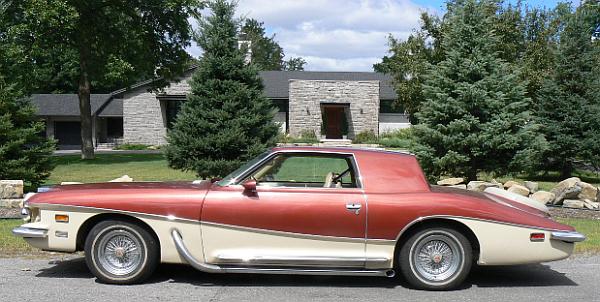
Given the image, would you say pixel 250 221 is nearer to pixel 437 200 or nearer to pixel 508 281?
pixel 437 200

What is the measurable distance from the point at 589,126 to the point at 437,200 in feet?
49.8

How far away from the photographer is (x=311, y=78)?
4528 cm

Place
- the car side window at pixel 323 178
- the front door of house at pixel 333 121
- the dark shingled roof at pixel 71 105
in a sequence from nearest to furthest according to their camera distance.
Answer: the car side window at pixel 323 178 < the front door of house at pixel 333 121 < the dark shingled roof at pixel 71 105

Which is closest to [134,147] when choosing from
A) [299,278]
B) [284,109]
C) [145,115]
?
[145,115]

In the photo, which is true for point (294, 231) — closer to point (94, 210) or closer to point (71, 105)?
point (94, 210)

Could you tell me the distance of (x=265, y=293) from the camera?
5781 mm

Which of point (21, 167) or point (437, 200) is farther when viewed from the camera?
point (21, 167)

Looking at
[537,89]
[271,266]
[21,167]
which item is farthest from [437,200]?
[537,89]

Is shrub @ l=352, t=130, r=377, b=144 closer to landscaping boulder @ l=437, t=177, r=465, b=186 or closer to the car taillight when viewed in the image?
landscaping boulder @ l=437, t=177, r=465, b=186

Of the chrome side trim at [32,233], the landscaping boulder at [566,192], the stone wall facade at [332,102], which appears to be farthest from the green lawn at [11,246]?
the stone wall facade at [332,102]

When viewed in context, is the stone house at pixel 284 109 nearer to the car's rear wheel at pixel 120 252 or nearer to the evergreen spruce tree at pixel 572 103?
the evergreen spruce tree at pixel 572 103

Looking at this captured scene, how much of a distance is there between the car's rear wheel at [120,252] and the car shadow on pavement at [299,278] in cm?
25

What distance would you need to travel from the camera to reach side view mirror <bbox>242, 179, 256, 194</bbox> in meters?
5.93

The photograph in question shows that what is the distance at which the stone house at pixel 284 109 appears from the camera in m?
39.4
